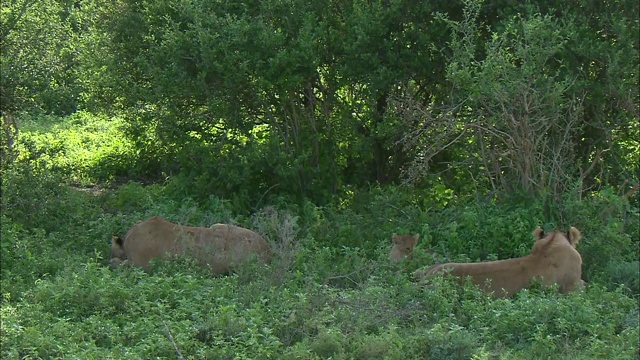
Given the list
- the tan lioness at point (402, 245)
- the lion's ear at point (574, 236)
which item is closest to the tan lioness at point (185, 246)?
the tan lioness at point (402, 245)

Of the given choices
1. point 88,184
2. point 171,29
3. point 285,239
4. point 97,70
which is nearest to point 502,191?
point 285,239

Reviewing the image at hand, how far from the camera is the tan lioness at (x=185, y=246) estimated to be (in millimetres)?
9914

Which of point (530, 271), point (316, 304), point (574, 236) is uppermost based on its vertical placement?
point (316, 304)

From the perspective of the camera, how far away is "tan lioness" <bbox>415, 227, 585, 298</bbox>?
891 cm

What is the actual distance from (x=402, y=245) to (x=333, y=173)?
3057 millimetres

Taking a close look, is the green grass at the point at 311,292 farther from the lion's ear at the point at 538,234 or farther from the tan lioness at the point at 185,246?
the lion's ear at the point at 538,234

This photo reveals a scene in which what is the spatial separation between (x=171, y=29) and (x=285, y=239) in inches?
166

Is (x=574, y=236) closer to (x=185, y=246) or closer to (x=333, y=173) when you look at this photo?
(x=185, y=246)

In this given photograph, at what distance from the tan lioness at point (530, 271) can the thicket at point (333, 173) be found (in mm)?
198

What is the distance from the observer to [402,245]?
1020 cm

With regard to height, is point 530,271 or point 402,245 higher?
point 402,245

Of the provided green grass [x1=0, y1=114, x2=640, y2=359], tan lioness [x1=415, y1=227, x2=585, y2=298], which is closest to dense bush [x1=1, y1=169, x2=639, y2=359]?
green grass [x1=0, y1=114, x2=640, y2=359]

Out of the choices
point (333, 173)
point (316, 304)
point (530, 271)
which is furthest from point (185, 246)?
point (333, 173)

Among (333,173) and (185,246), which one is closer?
(185,246)
